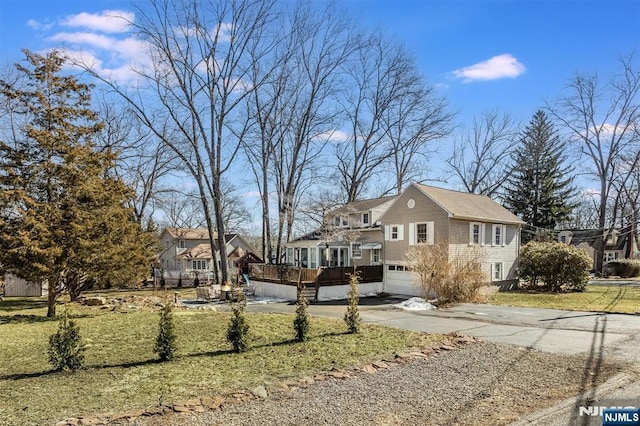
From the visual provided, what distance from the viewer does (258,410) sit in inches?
208

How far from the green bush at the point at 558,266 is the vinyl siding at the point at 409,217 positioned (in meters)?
7.63

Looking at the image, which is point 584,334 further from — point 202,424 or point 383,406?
point 202,424

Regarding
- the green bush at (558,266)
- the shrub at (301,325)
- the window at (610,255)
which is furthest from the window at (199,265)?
the window at (610,255)

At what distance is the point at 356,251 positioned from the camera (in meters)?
28.4

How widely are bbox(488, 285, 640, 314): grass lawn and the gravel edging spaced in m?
11.0

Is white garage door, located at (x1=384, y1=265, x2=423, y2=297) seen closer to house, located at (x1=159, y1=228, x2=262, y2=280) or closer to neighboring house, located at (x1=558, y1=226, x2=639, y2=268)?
house, located at (x1=159, y1=228, x2=262, y2=280)

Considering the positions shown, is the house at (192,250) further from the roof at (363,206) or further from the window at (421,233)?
the window at (421,233)

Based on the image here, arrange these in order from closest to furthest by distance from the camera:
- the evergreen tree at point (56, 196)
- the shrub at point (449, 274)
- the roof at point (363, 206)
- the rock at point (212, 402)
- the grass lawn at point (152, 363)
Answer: the rock at point (212, 402) → the grass lawn at point (152, 363) → the evergreen tree at point (56, 196) → the shrub at point (449, 274) → the roof at point (363, 206)

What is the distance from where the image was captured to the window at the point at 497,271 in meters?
26.0

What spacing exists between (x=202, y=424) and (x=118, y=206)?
40.0 feet

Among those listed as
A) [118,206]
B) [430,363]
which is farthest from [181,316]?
[430,363]

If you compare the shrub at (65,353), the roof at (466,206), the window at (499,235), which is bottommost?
the shrub at (65,353)

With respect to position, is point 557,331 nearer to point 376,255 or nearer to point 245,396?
point 245,396

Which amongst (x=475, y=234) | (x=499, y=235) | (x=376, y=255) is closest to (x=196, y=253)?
(x=376, y=255)
